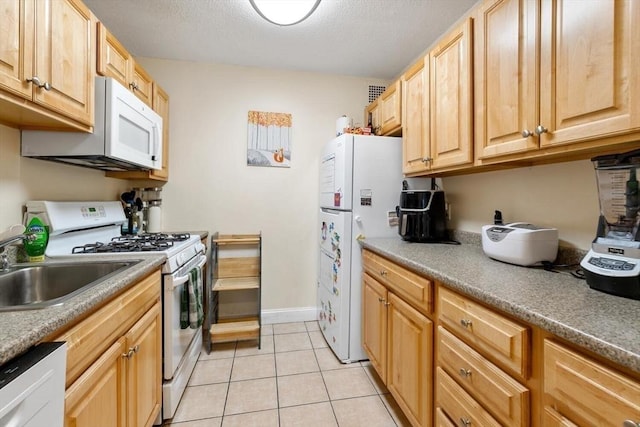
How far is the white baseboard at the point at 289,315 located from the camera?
2.71m

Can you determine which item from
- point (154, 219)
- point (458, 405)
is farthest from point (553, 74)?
point (154, 219)

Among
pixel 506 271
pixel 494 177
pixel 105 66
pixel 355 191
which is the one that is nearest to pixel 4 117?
pixel 105 66

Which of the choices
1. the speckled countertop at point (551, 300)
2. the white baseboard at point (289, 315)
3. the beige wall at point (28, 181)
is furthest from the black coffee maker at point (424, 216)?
the beige wall at point (28, 181)

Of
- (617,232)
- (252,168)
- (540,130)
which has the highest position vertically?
(252,168)

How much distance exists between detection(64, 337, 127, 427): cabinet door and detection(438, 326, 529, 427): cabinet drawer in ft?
4.01

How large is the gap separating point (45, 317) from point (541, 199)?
1948 mm

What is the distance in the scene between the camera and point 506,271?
1160 mm

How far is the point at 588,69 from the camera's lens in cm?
91

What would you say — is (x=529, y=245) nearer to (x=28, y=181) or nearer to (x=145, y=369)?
(x=145, y=369)

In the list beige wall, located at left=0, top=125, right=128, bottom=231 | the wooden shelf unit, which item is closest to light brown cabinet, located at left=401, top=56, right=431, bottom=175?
the wooden shelf unit

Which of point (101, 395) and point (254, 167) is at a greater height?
point (254, 167)

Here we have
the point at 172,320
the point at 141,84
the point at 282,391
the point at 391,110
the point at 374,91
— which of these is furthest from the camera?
the point at 374,91

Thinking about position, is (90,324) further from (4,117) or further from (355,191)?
(355,191)

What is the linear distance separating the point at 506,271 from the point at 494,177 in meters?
0.78
